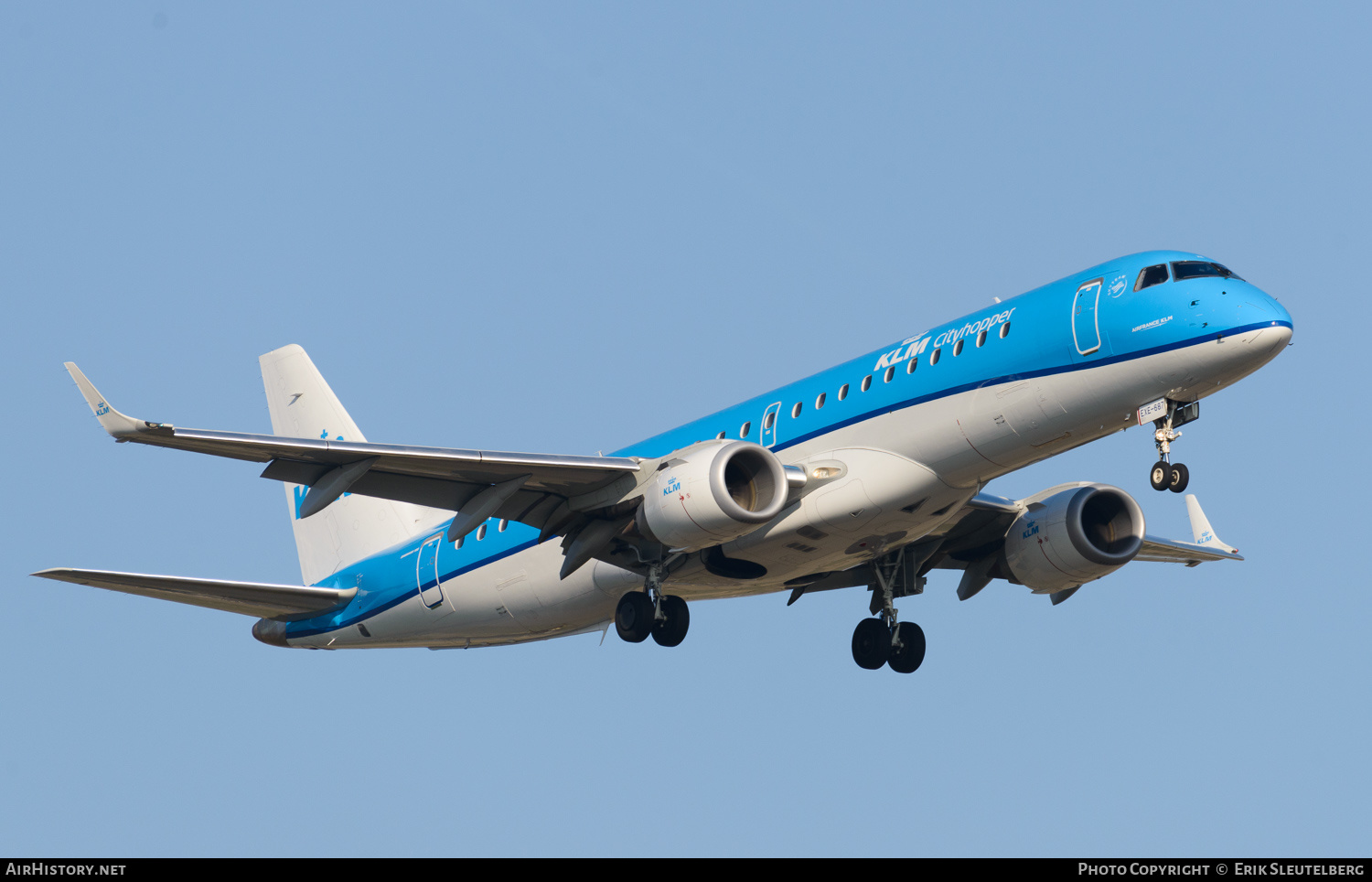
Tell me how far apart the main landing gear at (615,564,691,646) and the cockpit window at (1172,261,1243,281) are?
987 centimetres

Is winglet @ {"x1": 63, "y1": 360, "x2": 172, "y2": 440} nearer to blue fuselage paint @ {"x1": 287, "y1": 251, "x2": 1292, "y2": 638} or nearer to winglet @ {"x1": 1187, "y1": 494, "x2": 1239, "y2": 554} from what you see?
blue fuselage paint @ {"x1": 287, "y1": 251, "x2": 1292, "y2": 638}

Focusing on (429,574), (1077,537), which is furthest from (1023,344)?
(429,574)

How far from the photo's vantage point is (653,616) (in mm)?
27703

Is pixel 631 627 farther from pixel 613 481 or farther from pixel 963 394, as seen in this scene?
pixel 963 394

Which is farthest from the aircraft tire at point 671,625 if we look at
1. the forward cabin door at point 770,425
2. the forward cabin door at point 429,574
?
the forward cabin door at point 429,574

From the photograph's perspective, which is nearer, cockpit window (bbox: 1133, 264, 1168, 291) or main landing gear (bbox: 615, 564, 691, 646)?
cockpit window (bbox: 1133, 264, 1168, 291)

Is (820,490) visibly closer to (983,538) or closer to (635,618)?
(635,618)

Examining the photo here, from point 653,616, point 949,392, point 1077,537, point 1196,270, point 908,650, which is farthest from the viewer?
point 908,650

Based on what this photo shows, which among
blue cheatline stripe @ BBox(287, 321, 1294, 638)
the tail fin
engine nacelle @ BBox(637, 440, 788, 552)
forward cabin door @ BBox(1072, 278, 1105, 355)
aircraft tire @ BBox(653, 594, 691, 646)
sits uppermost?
the tail fin

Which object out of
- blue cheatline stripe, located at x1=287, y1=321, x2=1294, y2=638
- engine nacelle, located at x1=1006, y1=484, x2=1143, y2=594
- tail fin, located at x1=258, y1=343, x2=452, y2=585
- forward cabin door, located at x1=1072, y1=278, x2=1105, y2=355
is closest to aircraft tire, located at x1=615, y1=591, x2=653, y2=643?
blue cheatline stripe, located at x1=287, y1=321, x2=1294, y2=638

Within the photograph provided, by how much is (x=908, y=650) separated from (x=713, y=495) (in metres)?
7.23

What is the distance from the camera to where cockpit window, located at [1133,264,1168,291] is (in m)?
24.2

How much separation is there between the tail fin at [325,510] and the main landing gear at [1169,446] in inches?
604
